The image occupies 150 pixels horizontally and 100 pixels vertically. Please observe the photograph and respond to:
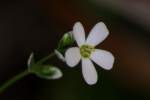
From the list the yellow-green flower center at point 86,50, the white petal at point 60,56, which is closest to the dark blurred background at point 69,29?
the yellow-green flower center at point 86,50

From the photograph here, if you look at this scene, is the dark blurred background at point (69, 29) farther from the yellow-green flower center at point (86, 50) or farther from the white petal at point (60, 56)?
the white petal at point (60, 56)

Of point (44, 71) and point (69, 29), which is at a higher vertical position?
point (69, 29)

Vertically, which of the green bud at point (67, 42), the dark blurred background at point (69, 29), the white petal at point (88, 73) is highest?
the dark blurred background at point (69, 29)

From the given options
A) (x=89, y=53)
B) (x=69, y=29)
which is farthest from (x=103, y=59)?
(x=69, y=29)

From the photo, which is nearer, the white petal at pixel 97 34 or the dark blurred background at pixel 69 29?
the white petal at pixel 97 34

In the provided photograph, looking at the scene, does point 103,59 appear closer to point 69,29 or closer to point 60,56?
point 60,56

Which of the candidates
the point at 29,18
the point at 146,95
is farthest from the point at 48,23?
the point at 146,95

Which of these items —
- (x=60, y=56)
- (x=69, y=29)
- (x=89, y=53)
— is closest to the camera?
(x=60, y=56)

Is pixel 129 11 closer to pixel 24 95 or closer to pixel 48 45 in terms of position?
pixel 48 45
